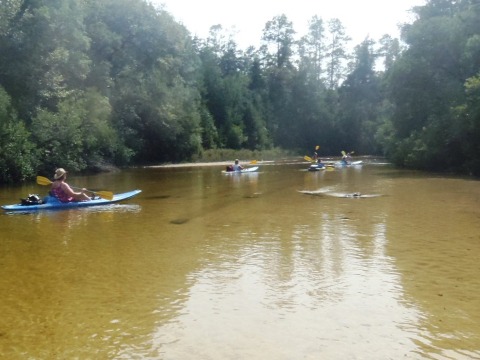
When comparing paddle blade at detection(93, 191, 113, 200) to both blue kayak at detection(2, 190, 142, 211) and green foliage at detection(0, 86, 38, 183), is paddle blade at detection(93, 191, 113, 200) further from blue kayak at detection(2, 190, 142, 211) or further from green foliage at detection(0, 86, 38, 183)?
green foliage at detection(0, 86, 38, 183)

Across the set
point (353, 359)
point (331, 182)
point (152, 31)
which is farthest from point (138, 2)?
point (353, 359)

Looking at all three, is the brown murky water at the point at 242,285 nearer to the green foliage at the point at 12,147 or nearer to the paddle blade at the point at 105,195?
the paddle blade at the point at 105,195

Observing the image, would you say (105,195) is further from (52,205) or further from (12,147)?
(12,147)

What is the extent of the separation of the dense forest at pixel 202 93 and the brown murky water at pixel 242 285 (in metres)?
15.5

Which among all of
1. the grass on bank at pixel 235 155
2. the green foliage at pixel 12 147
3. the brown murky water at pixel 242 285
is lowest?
the brown murky water at pixel 242 285

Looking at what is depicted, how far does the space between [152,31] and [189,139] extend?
423 inches

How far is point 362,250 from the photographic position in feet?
32.3

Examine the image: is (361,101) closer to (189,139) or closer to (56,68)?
(189,139)

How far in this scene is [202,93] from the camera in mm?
64125

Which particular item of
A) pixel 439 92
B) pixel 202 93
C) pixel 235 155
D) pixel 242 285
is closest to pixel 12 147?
pixel 242 285

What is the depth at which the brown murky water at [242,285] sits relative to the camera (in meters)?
5.44

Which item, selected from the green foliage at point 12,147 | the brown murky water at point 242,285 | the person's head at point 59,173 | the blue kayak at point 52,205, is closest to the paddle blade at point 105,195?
the blue kayak at point 52,205

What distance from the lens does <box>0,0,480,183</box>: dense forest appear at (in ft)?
95.1

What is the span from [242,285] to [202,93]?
190ft
